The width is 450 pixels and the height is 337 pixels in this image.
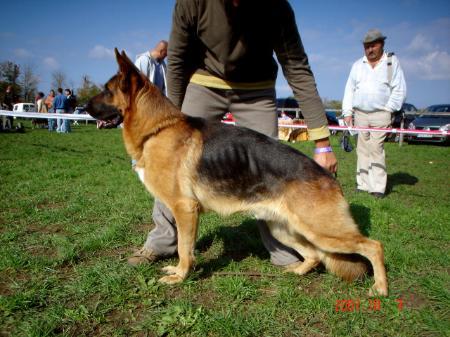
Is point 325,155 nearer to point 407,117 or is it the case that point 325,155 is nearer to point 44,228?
point 44,228

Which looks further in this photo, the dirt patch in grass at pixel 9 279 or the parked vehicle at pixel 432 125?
the parked vehicle at pixel 432 125

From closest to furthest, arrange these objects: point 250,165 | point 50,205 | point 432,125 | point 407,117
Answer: point 250,165 < point 50,205 < point 432,125 < point 407,117

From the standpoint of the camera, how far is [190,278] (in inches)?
123

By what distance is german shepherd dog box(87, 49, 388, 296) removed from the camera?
2914mm

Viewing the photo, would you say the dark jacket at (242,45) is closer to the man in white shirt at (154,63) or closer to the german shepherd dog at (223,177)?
the german shepherd dog at (223,177)

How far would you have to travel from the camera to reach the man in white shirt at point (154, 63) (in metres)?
6.73

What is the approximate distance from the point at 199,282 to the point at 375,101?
5.43 metres

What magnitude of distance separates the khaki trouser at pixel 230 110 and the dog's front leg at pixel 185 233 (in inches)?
19.1

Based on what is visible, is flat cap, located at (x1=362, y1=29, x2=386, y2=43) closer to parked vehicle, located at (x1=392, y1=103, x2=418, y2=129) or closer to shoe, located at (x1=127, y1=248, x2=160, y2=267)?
shoe, located at (x1=127, y1=248, x2=160, y2=267)

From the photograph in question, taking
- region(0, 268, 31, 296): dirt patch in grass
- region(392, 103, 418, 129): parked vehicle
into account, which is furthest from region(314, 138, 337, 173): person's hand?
region(392, 103, 418, 129): parked vehicle

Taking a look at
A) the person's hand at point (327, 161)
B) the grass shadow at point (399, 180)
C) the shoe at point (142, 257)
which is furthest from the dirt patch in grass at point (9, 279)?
the grass shadow at point (399, 180)

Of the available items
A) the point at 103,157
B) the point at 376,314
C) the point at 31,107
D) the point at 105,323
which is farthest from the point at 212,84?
the point at 31,107

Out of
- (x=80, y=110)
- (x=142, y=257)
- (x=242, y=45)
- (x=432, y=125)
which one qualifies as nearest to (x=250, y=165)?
(x=242, y=45)

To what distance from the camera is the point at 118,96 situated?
10.6 ft
